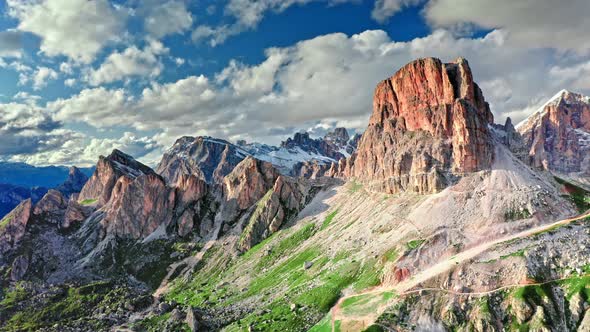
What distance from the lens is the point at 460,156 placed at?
18250 cm

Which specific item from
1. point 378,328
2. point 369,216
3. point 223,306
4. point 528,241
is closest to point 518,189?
point 528,241

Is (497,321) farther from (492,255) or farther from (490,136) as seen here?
(490,136)

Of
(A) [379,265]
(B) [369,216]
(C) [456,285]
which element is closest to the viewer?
(C) [456,285]

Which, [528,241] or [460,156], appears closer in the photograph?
[528,241]

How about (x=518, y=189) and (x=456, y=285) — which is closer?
(x=456, y=285)

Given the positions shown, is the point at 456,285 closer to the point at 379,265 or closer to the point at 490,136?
the point at 379,265

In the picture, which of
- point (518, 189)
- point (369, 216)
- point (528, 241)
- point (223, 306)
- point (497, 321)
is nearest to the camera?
point (497, 321)

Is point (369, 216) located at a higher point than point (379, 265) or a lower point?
higher

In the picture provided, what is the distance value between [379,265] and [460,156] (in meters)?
71.7

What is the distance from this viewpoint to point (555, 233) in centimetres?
12744

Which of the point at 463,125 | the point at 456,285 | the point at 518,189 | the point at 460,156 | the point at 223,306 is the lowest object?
the point at 223,306

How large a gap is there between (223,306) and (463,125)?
140300 mm

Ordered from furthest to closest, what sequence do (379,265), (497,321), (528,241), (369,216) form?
(369,216), (379,265), (528,241), (497,321)

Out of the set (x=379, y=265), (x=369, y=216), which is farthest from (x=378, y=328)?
(x=369, y=216)
